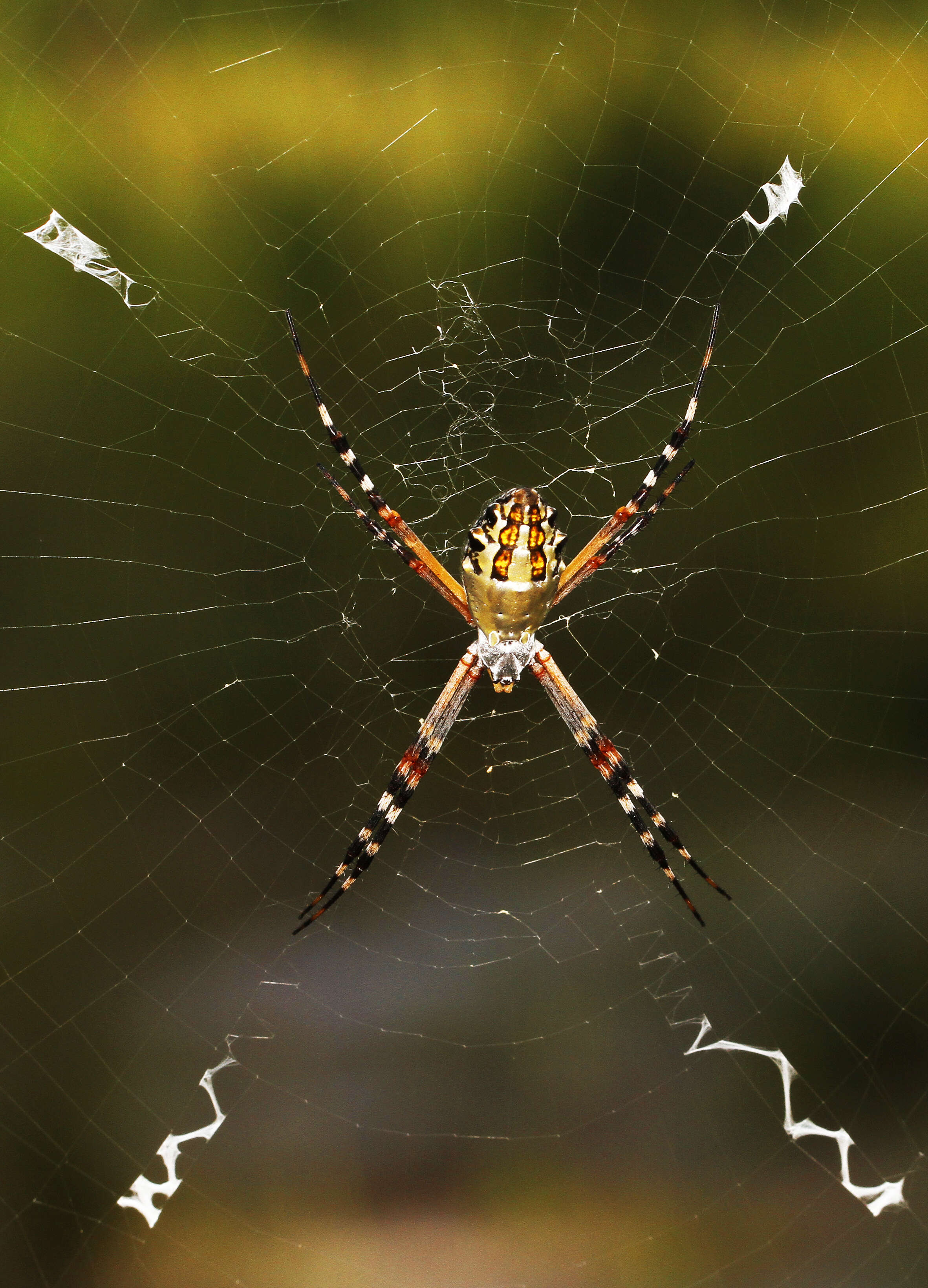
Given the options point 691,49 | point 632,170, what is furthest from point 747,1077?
point 691,49

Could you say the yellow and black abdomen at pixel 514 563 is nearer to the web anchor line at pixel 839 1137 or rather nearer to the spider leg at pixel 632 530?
the spider leg at pixel 632 530

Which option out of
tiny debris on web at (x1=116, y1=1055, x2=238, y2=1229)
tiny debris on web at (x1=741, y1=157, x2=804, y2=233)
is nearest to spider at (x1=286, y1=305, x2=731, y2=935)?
tiny debris on web at (x1=741, y1=157, x2=804, y2=233)

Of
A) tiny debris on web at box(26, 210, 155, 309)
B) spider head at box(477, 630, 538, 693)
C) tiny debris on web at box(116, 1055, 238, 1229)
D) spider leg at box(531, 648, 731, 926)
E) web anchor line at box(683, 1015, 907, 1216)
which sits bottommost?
web anchor line at box(683, 1015, 907, 1216)

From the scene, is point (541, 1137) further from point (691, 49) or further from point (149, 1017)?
point (691, 49)

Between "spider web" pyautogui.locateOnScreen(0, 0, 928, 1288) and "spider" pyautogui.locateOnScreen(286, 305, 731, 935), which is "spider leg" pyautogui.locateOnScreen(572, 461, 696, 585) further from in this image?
"spider web" pyautogui.locateOnScreen(0, 0, 928, 1288)

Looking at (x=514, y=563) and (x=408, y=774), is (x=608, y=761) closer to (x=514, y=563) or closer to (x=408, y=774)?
(x=408, y=774)

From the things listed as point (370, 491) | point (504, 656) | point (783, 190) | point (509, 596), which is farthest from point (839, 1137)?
point (783, 190)
